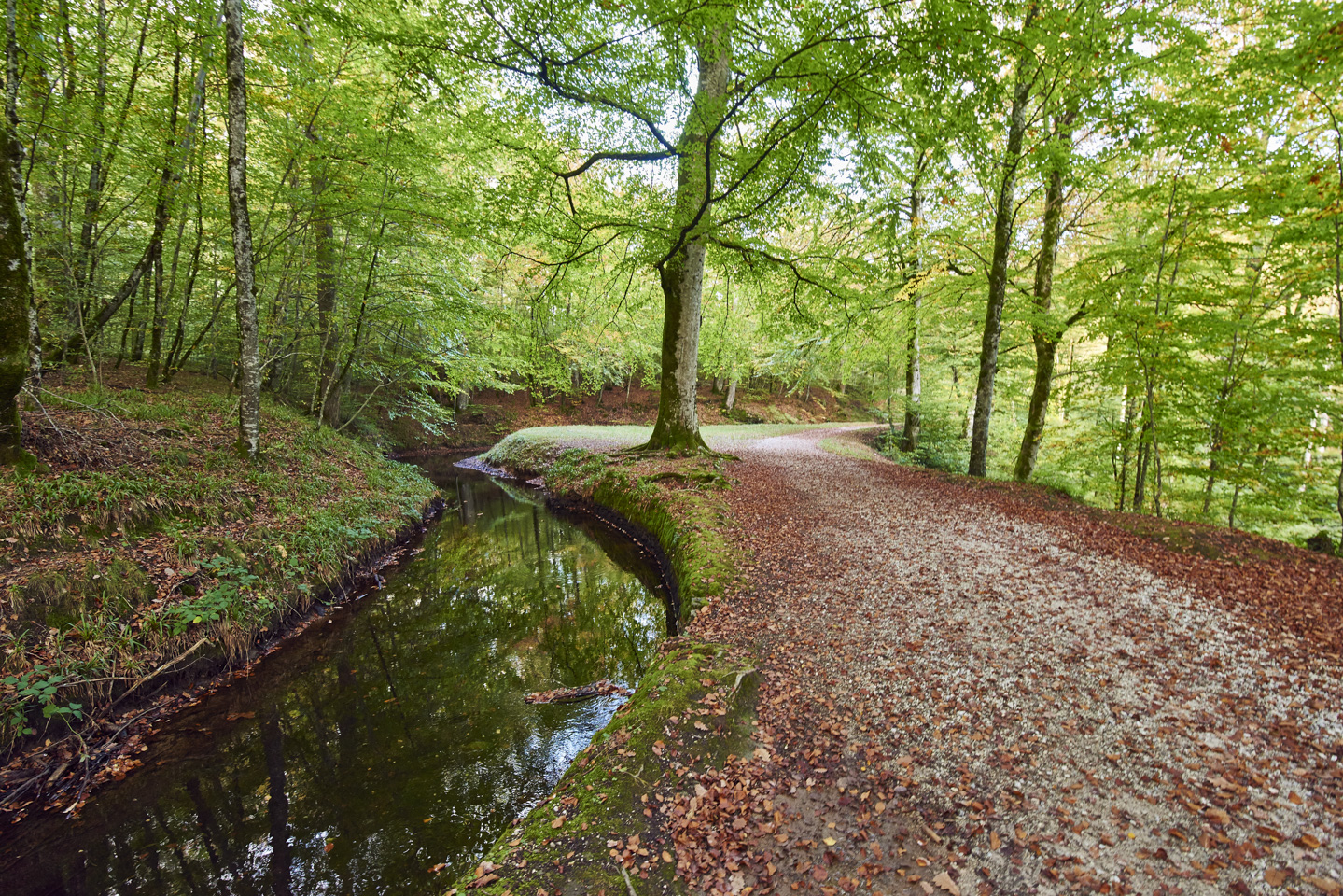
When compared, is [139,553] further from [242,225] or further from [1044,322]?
[1044,322]

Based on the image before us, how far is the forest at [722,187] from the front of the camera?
240 inches

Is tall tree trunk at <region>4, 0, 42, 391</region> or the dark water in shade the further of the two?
tall tree trunk at <region>4, 0, 42, 391</region>

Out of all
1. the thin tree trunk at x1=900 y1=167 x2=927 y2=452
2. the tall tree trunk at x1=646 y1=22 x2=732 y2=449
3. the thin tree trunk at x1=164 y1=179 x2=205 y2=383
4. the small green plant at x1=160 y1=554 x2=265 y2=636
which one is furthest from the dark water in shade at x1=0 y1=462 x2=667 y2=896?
the thin tree trunk at x1=900 y1=167 x2=927 y2=452

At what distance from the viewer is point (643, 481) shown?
10.5m

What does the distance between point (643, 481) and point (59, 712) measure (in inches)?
309

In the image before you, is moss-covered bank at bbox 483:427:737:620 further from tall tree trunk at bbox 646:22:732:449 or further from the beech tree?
the beech tree

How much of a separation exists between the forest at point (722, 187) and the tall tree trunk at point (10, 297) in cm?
3

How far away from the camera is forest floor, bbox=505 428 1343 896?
2.57 metres

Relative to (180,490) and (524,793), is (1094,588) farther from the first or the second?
(180,490)

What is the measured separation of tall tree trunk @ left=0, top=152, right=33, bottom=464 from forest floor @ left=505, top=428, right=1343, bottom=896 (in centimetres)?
720

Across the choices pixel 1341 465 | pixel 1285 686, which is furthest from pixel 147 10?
pixel 1341 465

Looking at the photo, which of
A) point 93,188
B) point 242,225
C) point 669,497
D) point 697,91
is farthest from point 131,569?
point 697,91

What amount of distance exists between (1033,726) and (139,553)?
834 cm

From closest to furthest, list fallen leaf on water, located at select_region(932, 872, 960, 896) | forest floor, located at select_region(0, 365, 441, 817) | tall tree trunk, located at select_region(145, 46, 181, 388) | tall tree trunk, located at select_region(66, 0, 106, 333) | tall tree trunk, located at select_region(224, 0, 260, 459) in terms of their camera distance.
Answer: fallen leaf on water, located at select_region(932, 872, 960, 896) → forest floor, located at select_region(0, 365, 441, 817) → tall tree trunk, located at select_region(224, 0, 260, 459) → tall tree trunk, located at select_region(66, 0, 106, 333) → tall tree trunk, located at select_region(145, 46, 181, 388)
